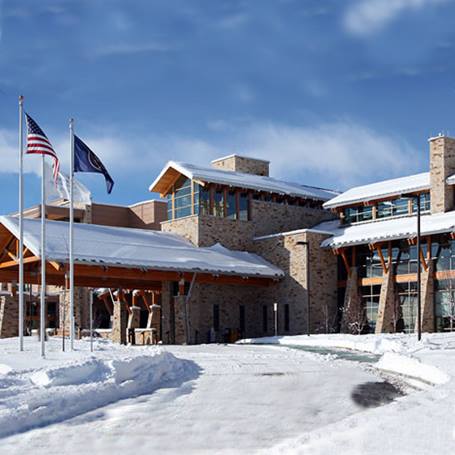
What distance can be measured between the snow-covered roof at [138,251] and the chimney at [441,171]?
29.0 ft

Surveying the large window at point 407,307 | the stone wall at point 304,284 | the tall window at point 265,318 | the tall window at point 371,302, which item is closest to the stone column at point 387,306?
the large window at point 407,307

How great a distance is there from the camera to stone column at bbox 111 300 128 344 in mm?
39781

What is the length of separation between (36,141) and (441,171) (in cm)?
2269

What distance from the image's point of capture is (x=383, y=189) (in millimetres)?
43094

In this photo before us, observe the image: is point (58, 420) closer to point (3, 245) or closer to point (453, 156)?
point (3, 245)

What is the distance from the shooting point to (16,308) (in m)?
39.5

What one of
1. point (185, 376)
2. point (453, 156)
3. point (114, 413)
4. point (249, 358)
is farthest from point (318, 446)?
point (453, 156)

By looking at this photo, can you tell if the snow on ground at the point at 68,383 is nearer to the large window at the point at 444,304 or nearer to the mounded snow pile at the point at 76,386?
the mounded snow pile at the point at 76,386

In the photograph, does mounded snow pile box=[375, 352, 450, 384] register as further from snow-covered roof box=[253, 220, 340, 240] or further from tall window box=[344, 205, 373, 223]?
tall window box=[344, 205, 373, 223]

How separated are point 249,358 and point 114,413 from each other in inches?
448

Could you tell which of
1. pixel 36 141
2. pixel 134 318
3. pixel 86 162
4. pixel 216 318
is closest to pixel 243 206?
pixel 216 318

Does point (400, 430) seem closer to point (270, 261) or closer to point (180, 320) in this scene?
point (180, 320)

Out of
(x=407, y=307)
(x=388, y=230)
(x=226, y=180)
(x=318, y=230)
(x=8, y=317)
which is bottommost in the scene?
(x=8, y=317)

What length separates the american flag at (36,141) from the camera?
73.6 feet
